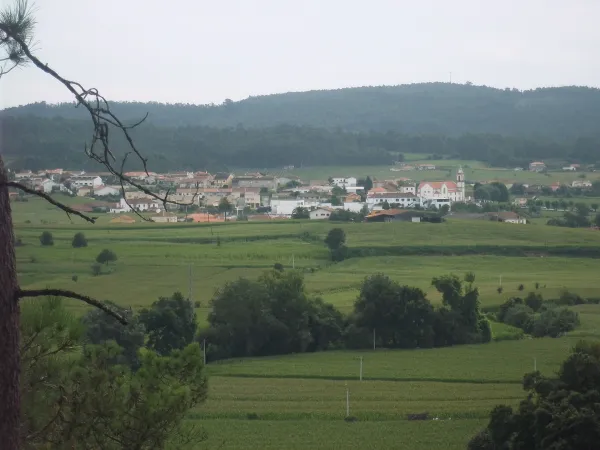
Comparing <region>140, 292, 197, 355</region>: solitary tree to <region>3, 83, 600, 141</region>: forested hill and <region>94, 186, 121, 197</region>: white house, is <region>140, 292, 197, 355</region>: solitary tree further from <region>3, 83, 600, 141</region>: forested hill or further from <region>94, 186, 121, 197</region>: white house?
<region>3, 83, 600, 141</region>: forested hill

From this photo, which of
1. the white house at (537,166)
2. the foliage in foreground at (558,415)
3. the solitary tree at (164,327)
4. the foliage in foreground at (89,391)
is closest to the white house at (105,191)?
the solitary tree at (164,327)

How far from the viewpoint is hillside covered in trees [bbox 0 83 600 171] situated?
61.9 m

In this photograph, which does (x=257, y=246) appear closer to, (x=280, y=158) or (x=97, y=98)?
(x=97, y=98)

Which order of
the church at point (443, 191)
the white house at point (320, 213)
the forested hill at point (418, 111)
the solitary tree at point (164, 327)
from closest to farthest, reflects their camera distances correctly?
the solitary tree at point (164, 327)
the white house at point (320, 213)
the church at point (443, 191)
the forested hill at point (418, 111)

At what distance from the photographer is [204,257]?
3294cm

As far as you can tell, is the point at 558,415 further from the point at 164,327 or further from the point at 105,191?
the point at 105,191

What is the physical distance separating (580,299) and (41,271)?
15412 millimetres

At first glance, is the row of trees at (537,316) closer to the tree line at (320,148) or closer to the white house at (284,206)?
the white house at (284,206)

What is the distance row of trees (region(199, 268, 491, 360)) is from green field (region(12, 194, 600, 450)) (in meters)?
0.81

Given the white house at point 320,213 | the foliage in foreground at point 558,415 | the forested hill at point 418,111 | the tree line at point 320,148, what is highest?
the forested hill at point 418,111

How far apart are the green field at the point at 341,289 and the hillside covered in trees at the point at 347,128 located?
506 centimetres

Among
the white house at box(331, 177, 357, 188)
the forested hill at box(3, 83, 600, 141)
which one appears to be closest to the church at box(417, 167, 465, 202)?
the white house at box(331, 177, 357, 188)

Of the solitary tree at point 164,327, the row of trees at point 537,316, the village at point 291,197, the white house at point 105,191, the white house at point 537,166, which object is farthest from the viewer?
the white house at point 537,166

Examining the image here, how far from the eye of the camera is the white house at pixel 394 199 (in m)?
57.0
